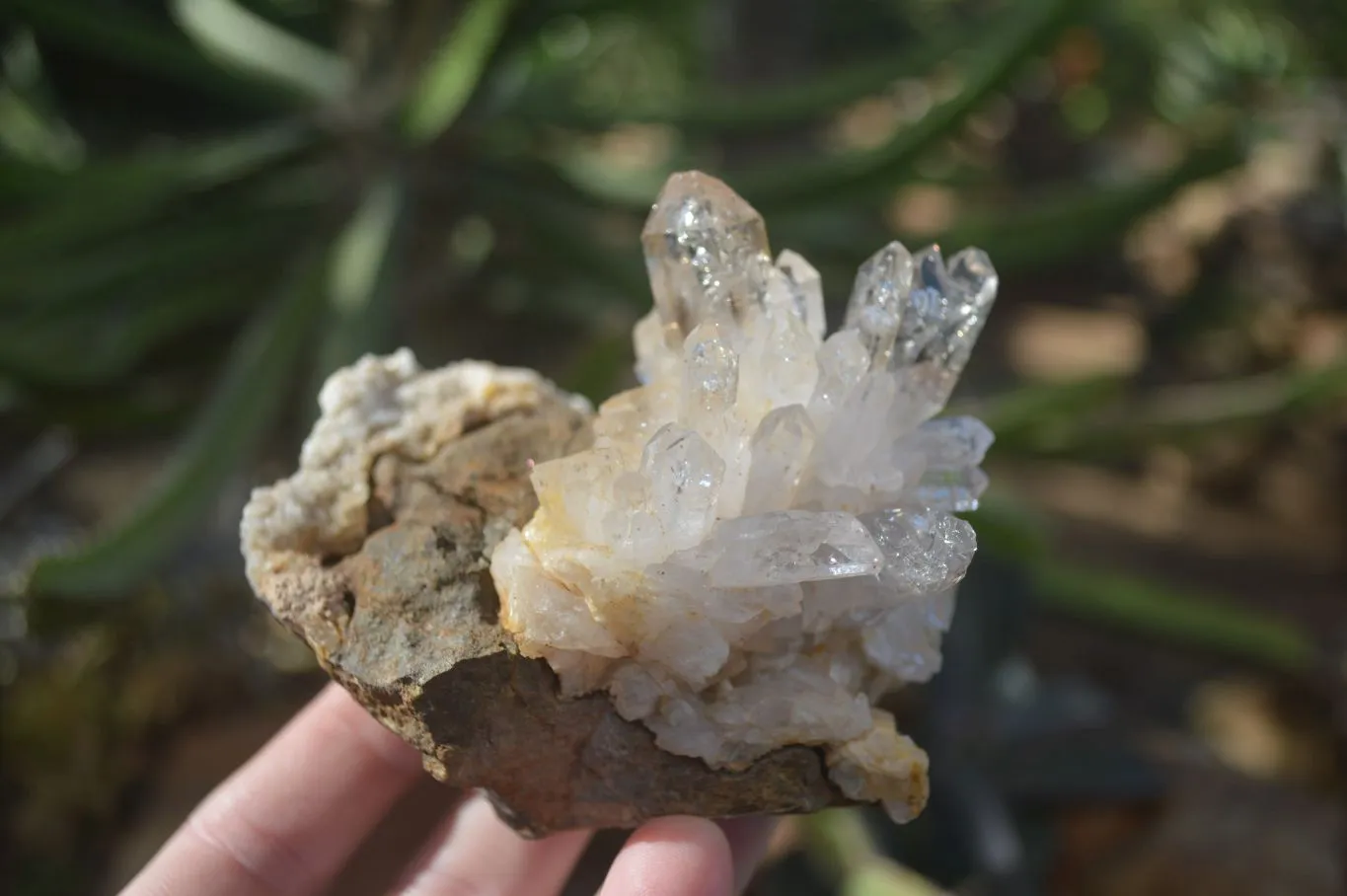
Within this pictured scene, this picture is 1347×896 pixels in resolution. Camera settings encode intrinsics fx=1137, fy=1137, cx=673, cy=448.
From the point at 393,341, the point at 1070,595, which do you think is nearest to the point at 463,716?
the point at 393,341

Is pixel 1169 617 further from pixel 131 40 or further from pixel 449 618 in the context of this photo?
pixel 131 40

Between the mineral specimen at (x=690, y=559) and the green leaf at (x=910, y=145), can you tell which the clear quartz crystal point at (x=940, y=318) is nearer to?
the mineral specimen at (x=690, y=559)

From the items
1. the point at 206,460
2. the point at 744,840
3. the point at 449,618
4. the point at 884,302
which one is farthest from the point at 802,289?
the point at 206,460

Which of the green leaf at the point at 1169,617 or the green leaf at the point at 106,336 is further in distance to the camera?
the green leaf at the point at 1169,617

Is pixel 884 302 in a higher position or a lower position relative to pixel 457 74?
lower

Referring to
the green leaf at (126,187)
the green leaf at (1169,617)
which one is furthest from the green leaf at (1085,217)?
the green leaf at (126,187)
